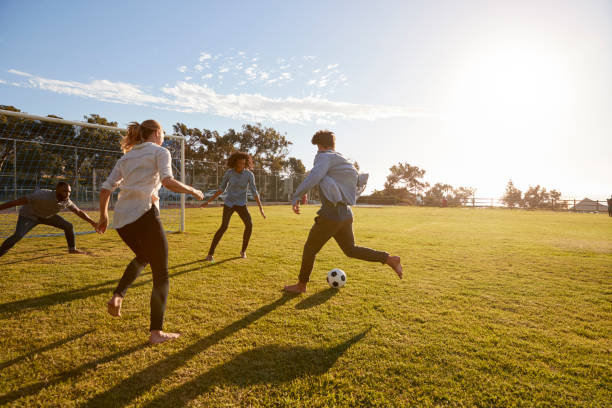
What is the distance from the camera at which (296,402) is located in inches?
79.7

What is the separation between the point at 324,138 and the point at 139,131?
208cm

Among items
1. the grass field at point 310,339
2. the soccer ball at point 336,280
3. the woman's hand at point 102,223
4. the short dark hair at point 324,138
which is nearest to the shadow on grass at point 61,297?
the grass field at point 310,339

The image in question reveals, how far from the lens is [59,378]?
2242 millimetres

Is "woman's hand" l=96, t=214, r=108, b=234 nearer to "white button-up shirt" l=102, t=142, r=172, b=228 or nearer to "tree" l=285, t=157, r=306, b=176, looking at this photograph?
"white button-up shirt" l=102, t=142, r=172, b=228

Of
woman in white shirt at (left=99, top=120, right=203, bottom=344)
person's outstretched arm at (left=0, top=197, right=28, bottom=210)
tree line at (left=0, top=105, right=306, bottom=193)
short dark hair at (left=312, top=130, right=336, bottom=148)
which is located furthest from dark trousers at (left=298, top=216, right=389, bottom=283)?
tree line at (left=0, top=105, right=306, bottom=193)

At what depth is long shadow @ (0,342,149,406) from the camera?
2030mm

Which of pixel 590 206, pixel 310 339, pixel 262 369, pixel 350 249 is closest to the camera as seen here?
pixel 262 369

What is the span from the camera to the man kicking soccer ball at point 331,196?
12.2 feet

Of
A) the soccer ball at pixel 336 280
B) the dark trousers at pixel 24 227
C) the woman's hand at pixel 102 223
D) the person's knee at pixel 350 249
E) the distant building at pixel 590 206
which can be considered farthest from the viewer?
the distant building at pixel 590 206

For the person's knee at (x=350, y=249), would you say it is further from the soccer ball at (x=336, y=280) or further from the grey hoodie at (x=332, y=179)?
the grey hoodie at (x=332, y=179)

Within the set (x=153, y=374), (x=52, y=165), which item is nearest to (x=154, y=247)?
(x=153, y=374)

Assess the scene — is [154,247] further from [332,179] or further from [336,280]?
[336,280]

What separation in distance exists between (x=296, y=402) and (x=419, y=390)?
86cm

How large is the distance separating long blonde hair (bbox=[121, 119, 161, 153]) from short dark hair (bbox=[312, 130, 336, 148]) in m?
1.84
